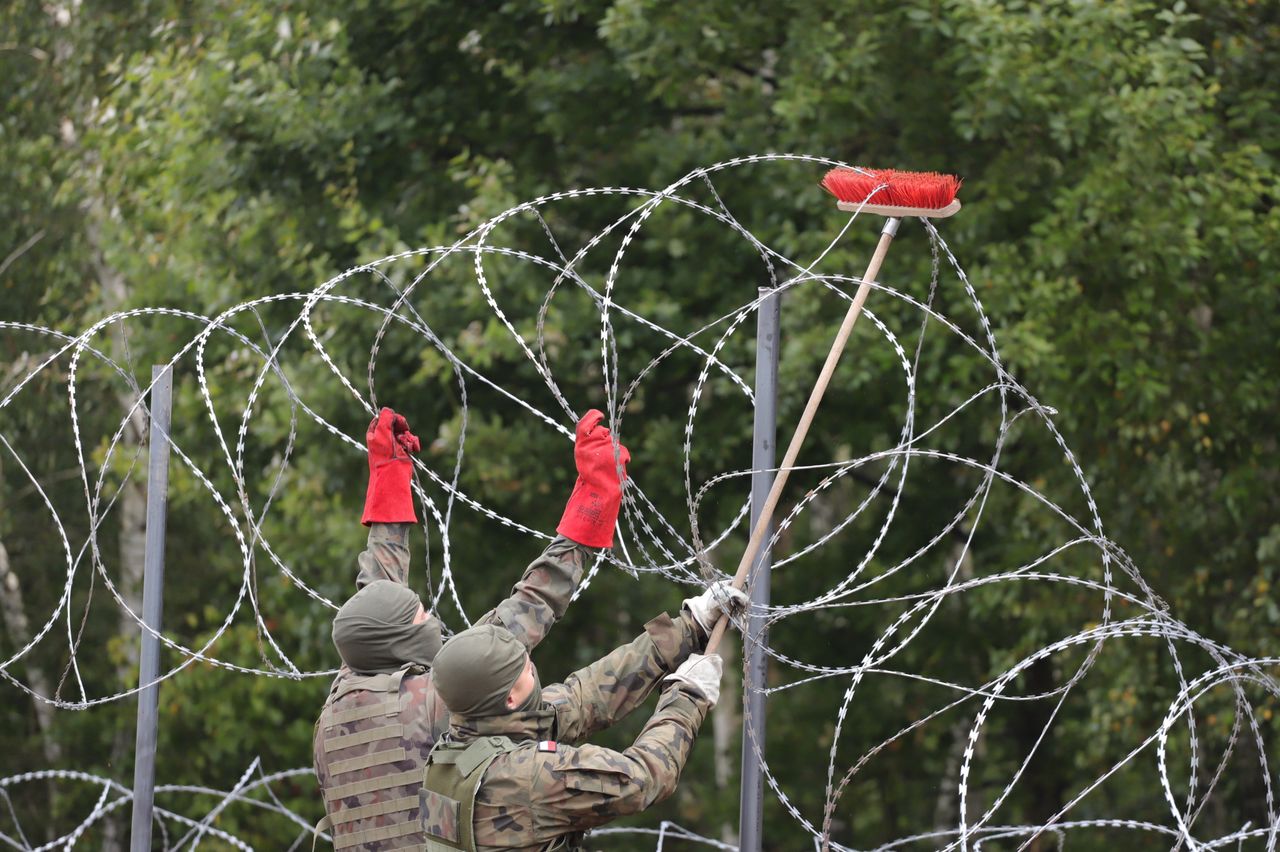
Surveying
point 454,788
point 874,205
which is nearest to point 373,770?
point 454,788

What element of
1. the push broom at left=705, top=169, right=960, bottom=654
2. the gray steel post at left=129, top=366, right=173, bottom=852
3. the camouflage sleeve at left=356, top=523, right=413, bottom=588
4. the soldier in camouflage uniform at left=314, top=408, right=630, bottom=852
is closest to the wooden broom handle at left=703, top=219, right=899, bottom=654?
the push broom at left=705, top=169, right=960, bottom=654

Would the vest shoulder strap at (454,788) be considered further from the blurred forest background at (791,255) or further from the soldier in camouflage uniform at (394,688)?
the blurred forest background at (791,255)

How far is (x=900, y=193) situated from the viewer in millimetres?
4539

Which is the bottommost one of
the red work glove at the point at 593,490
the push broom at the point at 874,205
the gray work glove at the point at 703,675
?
the gray work glove at the point at 703,675

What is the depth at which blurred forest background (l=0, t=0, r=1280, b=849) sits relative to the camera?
8.86 m

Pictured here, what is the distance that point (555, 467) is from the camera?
10227 mm

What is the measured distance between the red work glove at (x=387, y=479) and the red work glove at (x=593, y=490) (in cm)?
76

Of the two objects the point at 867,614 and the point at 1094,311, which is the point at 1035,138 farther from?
the point at 867,614

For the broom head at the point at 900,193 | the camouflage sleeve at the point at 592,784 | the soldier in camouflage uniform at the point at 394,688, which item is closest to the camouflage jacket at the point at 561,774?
the camouflage sleeve at the point at 592,784

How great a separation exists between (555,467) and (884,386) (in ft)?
6.89

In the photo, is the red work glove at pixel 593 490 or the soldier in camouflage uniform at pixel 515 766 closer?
the soldier in camouflage uniform at pixel 515 766

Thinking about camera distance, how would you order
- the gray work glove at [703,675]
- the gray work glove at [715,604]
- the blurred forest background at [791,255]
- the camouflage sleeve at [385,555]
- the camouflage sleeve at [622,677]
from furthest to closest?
the blurred forest background at [791,255]
the camouflage sleeve at [385,555]
the gray work glove at [715,604]
the camouflage sleeve at [622,677]
the gray work glove at [703,675]

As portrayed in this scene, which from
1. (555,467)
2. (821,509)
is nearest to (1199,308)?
(555,467)

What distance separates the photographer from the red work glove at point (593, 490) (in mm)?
4496
